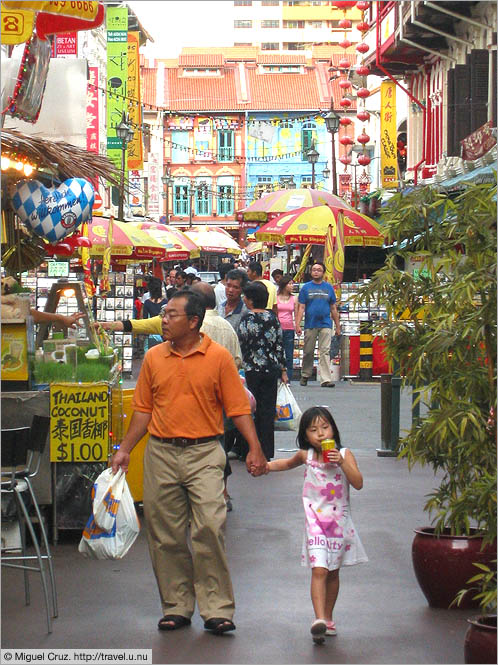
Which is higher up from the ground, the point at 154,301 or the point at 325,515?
the point at 154,301

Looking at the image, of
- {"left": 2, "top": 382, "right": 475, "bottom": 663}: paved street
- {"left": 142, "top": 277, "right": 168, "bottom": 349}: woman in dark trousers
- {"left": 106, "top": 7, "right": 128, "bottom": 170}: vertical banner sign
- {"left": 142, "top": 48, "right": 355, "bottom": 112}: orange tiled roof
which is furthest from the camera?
{"left": 142, "top": 48, "right": 355, "bottom": 112}: orange tiled roof

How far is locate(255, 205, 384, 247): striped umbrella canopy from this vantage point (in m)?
Result: 22.6

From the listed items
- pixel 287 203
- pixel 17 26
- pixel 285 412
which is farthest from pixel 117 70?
pixel 17 26

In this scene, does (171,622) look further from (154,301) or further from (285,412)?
(154,301)

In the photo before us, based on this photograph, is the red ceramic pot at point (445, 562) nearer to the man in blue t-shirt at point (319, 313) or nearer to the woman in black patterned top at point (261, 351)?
the woman in black patterned top at point (261, 351)

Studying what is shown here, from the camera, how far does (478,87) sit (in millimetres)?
24062

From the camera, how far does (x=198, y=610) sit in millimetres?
6996

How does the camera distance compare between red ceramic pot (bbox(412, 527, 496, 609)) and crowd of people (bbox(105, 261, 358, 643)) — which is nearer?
crowd of people (bbox(105, 261, 358, 643))

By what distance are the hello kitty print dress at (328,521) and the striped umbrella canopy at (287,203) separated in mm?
18387

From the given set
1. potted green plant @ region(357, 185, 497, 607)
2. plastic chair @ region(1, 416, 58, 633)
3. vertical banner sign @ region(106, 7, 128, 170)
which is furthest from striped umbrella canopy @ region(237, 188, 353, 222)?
potted green plant @ region(357, 185, 497, 607)

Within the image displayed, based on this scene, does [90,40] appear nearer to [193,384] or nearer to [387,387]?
[387,387]

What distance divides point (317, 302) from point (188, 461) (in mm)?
13545

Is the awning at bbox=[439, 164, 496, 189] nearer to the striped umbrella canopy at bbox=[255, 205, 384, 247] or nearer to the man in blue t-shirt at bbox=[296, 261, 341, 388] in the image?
the striped umbrella canopy at bbox=[255, 205, 384, 247]

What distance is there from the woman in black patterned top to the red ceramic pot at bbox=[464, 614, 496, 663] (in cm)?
606
